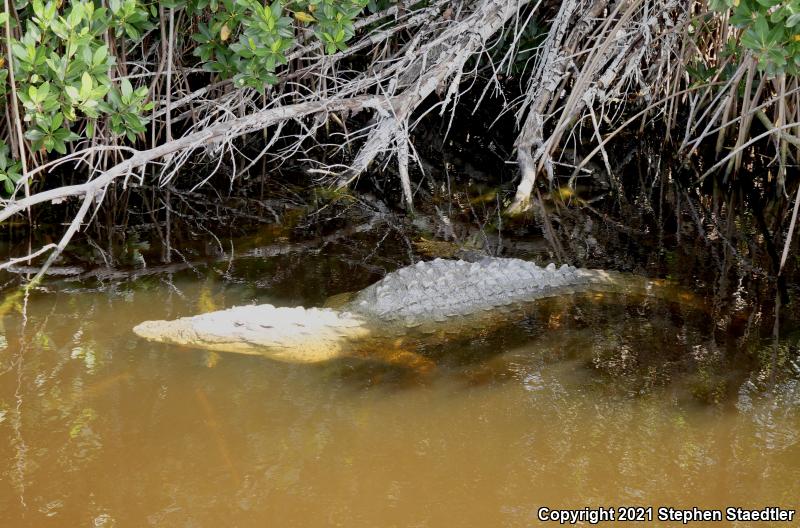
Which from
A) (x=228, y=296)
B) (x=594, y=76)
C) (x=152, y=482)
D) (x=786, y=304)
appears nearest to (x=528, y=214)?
(x=594, y=76)

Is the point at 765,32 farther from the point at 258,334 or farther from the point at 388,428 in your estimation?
the point at 258,334

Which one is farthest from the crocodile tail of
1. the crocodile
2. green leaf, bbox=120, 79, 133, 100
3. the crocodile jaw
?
green leaf, bbox=120, 79, 133, 100

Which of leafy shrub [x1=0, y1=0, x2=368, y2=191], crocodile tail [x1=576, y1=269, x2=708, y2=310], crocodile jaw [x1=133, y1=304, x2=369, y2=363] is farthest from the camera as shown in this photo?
leafy shrub [x1=0, y1=0, x2=368, y2=191]

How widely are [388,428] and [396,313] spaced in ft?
3.46

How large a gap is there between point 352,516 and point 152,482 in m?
0.61

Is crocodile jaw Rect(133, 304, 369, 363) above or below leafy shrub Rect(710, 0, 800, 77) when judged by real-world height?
below

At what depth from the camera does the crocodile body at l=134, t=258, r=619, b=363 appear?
10.8 feet

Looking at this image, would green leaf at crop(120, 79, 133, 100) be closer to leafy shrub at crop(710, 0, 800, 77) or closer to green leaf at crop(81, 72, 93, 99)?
green leaf at crop(81, 72, 93, 99)

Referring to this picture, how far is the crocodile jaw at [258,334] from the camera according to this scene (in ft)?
10.8

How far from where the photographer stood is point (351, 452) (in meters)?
2.52

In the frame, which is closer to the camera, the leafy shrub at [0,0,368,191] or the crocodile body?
the crocodile body

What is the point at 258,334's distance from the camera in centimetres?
333

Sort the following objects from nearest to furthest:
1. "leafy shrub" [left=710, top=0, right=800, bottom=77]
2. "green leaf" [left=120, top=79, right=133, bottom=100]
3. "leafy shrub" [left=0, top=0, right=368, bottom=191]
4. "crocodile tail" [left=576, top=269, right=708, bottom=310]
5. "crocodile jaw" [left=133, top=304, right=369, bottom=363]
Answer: "crocodile jaw" [left=133, top=304, right=369, bottom=363] < "leafy shrub" [left=710, top=0, right=800, bottom=77] < "crocodile tail" [left=576, top=269, right=708, bottom=310] < "leafy shrub" [left=0, top=0, right=368, bottom=191] < "green leaf" [left=120, top=79, right=133, bottom=100]

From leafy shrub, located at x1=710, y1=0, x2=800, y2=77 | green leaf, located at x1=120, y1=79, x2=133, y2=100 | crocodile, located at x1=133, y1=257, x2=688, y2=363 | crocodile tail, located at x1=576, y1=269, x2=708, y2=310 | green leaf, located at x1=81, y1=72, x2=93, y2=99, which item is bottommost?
crocodile tail, located at x1=576, y1=269, x2=708, y2=310
